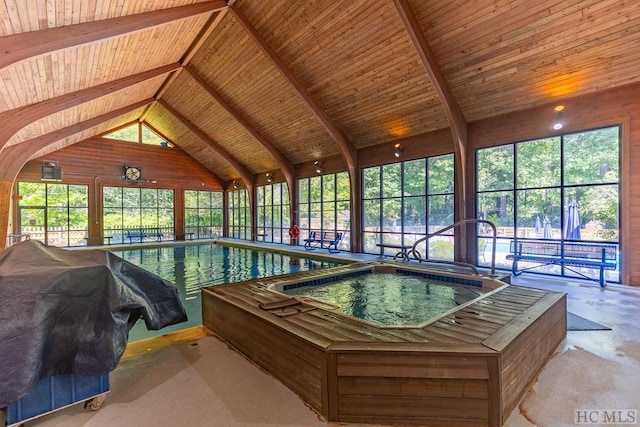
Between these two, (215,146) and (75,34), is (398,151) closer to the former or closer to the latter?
(75,34)

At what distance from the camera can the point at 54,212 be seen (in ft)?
38.2

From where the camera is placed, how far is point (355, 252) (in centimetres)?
968

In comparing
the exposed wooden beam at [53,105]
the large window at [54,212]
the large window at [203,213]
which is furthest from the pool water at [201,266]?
the exposed wooden beam at [53,105]

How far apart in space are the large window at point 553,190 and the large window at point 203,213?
12518 millimetres

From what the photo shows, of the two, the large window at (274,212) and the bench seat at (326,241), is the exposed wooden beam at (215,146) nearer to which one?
the large window at (274,212)

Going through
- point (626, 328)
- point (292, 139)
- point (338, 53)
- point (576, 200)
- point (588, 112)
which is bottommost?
point (626, 328)

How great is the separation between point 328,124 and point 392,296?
534cm

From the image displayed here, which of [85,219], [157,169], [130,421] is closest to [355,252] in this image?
[130,421]

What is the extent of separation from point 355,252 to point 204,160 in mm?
9008

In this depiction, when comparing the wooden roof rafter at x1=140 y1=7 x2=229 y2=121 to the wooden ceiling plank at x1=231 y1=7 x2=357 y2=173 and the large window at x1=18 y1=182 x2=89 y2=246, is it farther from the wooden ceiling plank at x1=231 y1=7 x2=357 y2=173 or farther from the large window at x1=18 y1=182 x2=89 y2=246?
the large window at x1=18 y1=182 x2=89 y2=246

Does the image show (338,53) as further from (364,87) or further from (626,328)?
(626,328)

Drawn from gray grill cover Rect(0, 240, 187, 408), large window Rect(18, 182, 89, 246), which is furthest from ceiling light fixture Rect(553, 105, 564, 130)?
large window Rect(18, 182, 89, 246)

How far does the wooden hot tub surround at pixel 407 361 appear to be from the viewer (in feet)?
5.97

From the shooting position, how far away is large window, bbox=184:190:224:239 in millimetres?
14852
